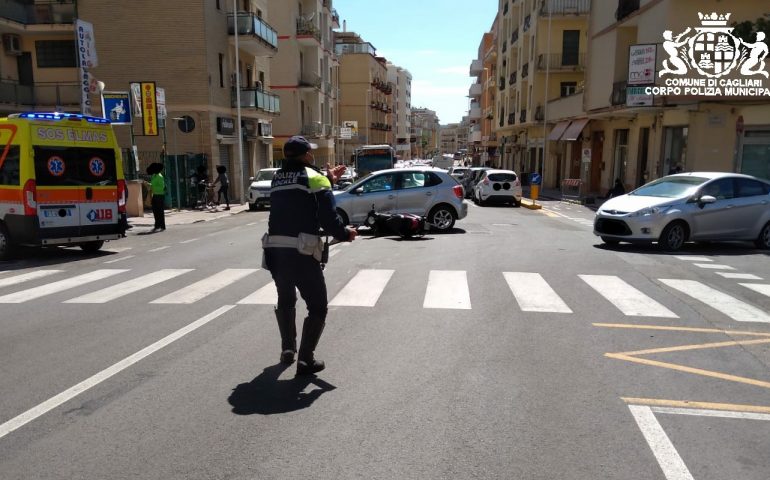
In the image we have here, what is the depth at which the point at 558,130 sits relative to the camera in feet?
128

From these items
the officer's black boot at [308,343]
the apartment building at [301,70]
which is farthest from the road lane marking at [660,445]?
the apartment building at [301,70]

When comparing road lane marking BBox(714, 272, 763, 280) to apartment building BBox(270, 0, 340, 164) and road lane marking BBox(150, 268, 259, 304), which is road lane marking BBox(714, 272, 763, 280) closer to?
road lane marking BBox(150, 268, 259, 304)

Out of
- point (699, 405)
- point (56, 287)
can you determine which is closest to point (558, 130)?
point (56, 287)

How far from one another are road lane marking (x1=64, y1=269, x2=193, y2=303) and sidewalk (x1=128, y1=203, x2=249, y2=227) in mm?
9862

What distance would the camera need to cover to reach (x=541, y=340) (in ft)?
19.7

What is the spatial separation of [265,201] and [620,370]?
2207cm

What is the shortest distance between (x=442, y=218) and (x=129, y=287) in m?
8.86

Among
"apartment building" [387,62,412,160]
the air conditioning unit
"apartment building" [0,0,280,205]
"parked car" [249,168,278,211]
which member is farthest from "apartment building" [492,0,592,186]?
"apartment building" [387,62,412,160]

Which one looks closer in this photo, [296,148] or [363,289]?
[296,148]

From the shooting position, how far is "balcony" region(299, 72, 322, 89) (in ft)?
154

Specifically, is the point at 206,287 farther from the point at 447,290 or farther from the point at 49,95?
the point at 49,95

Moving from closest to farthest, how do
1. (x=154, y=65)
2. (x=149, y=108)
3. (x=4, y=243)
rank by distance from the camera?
(x=4, y=243), (x=149, y=108), (x=154, y=65)

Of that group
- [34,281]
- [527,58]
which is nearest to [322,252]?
[34,281]

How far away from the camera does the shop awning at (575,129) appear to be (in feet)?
113
